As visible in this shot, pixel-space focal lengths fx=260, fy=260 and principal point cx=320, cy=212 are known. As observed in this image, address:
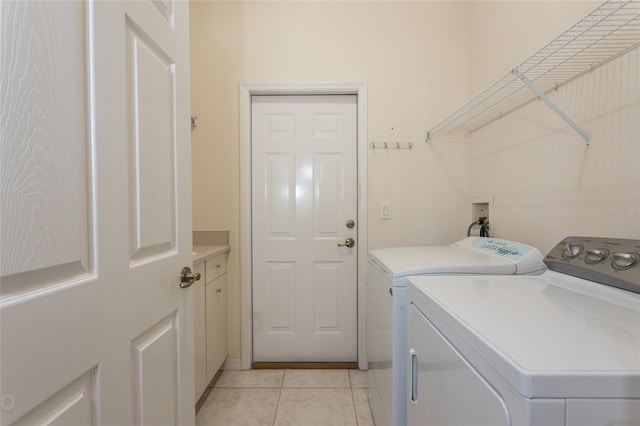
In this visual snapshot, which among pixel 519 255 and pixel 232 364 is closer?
pixel 519 255

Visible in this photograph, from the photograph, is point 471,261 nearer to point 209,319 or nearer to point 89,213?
point 89,213

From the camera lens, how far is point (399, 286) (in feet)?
3.36

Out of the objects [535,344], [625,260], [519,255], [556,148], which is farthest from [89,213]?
[556,148]

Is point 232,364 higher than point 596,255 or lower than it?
lower

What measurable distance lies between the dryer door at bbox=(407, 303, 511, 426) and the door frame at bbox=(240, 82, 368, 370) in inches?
40.3

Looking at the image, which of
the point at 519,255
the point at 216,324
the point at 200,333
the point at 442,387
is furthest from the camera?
the point at 216,324

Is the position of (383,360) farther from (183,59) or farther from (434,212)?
A: (183,59)

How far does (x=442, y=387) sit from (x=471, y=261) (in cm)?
62

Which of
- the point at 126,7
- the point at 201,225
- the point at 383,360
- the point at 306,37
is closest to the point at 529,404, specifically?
the point at 383,360

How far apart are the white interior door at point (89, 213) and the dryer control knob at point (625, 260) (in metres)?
1.34

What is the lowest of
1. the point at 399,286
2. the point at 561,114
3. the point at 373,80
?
the point at 399,286

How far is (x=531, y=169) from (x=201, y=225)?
2.09 metres

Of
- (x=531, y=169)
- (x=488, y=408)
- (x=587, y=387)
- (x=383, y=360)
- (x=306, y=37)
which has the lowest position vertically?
(x=383, y=360)

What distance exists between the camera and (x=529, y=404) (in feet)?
1.30
